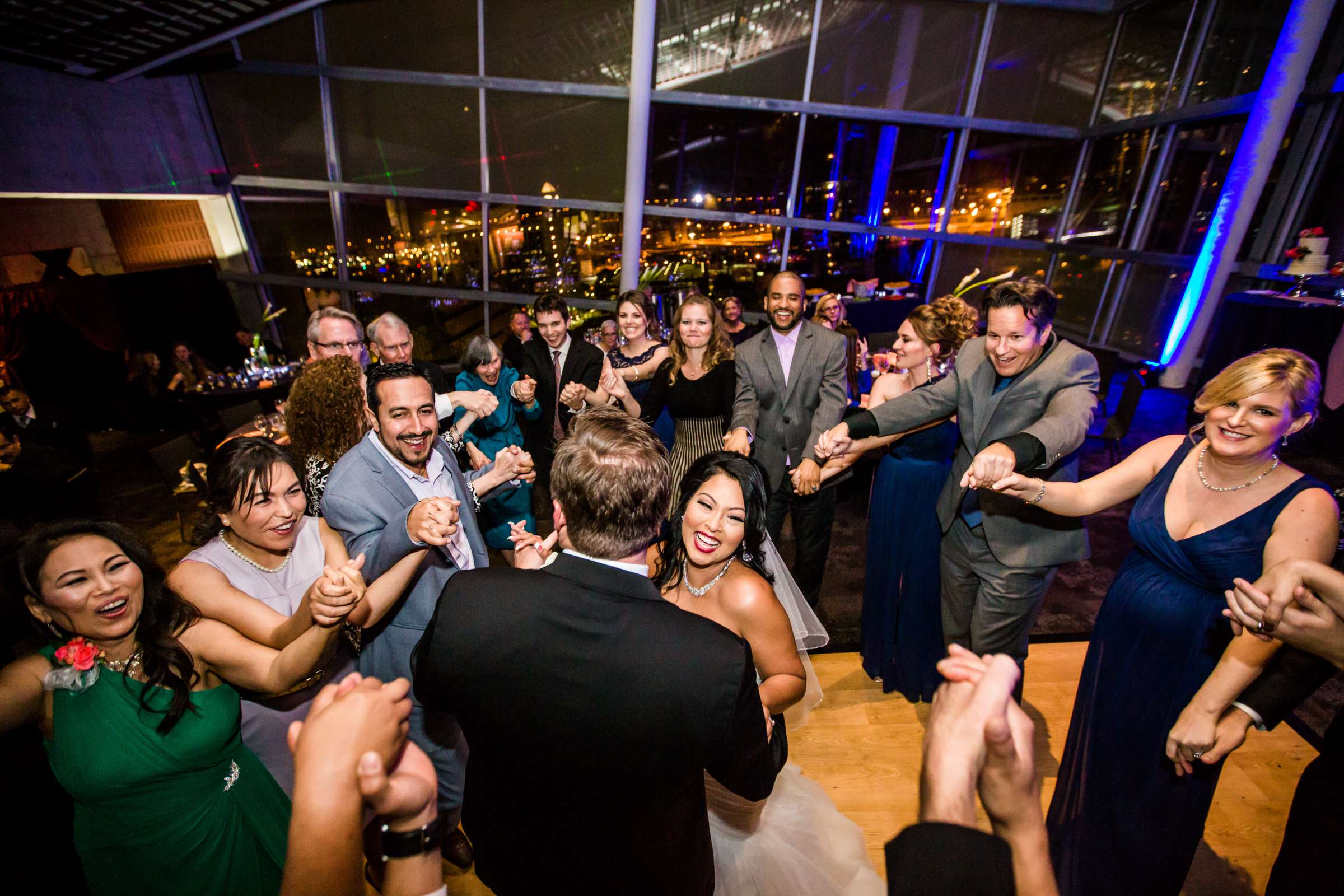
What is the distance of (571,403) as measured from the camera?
3.05 metres

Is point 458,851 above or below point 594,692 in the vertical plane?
below

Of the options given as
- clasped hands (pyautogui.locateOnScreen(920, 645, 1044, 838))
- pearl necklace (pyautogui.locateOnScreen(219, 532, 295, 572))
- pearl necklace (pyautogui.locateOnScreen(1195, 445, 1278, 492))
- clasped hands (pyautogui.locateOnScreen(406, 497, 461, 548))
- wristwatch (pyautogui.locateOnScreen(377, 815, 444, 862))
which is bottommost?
pearl necklace (pyautogui.locateOnScreen(219, 532, 295, 572))

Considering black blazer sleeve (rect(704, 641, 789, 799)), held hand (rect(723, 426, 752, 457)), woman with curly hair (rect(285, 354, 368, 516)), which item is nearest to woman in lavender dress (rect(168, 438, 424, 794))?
woman with curly hair (rect(285, 354, 368, 516))

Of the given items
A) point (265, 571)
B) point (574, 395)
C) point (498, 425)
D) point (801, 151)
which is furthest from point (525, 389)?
point (801, 151)

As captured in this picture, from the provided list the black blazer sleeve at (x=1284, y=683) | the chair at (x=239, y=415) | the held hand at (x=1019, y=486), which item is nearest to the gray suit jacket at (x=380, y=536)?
the held hand at (x=1019, y=486)

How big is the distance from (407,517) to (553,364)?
219cm

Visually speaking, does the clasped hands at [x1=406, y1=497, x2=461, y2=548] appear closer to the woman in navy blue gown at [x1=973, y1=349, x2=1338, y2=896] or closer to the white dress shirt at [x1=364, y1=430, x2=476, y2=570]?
the white dress shirt at [x1=364, y1=430, x2=476, y2=570]

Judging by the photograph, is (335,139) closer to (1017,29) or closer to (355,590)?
(355,590)

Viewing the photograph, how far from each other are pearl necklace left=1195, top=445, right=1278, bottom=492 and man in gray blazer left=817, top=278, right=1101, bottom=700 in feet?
1.05

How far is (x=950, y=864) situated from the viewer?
65 cm

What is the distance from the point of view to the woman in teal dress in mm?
2941

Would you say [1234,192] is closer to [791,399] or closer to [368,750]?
[791,399]

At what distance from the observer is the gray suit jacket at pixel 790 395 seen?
115 inches

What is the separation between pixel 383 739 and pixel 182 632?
105 cm
